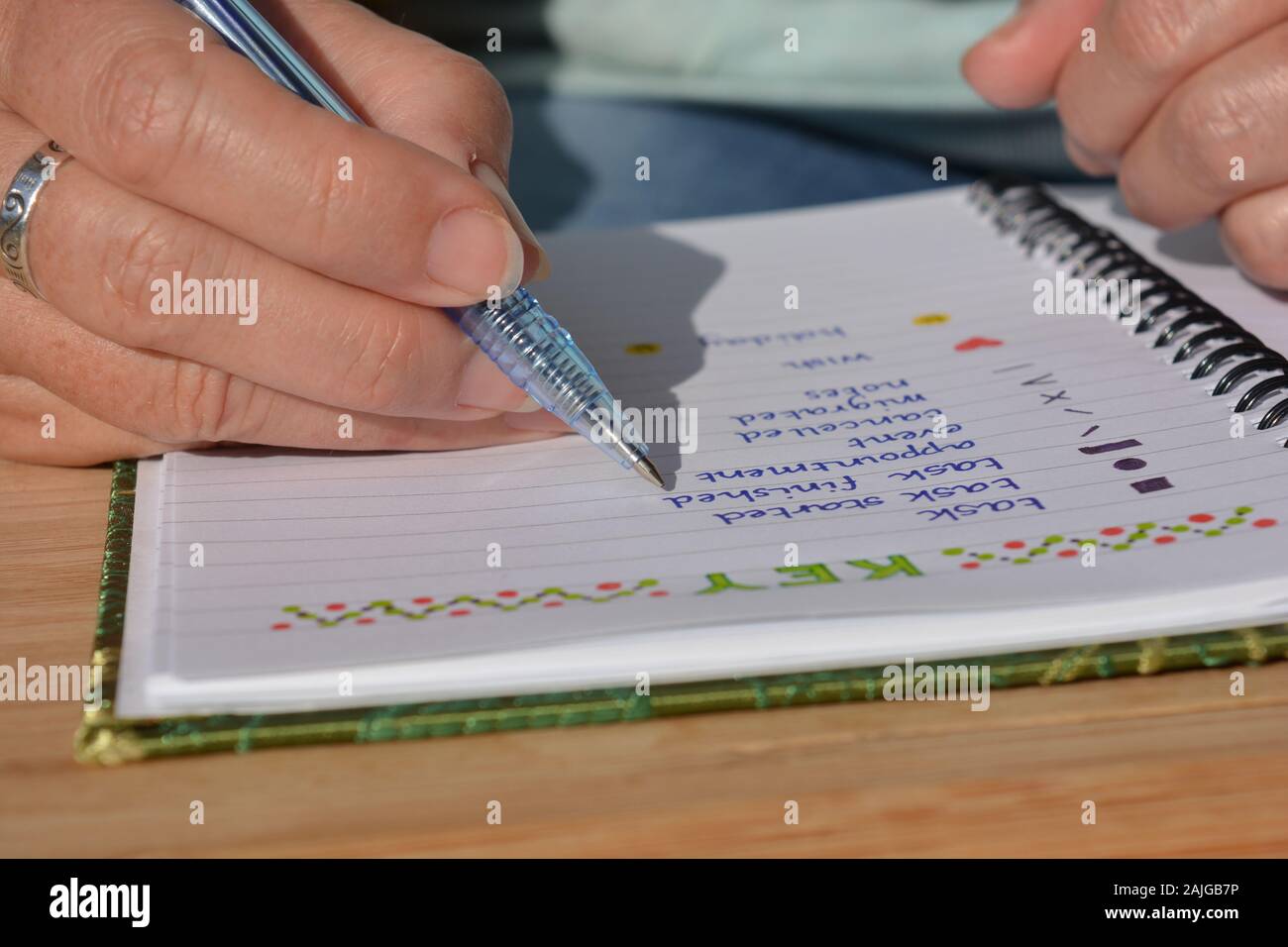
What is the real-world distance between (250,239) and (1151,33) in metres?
0.46

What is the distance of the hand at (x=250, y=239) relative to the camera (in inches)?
17.9

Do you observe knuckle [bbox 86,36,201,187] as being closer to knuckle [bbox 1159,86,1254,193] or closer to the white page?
the white page

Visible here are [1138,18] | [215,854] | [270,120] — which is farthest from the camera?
[1138,18]

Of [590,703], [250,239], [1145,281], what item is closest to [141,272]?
[250,239]

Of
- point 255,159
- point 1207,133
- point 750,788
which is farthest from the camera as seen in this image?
point 1207,133

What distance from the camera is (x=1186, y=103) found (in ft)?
2.13

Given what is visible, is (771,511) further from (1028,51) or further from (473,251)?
(1028,51)

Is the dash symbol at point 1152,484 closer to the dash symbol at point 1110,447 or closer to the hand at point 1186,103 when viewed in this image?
the dash symbol at point 1110,447

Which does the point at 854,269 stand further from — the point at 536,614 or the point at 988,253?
the point at 536,614

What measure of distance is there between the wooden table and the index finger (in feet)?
0.62

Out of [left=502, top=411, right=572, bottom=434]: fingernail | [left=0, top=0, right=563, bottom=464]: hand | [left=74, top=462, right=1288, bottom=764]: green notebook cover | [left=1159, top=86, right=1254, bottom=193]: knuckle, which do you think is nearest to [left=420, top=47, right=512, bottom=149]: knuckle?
[left=0, top=0, right=563, bottom=464]: hand
